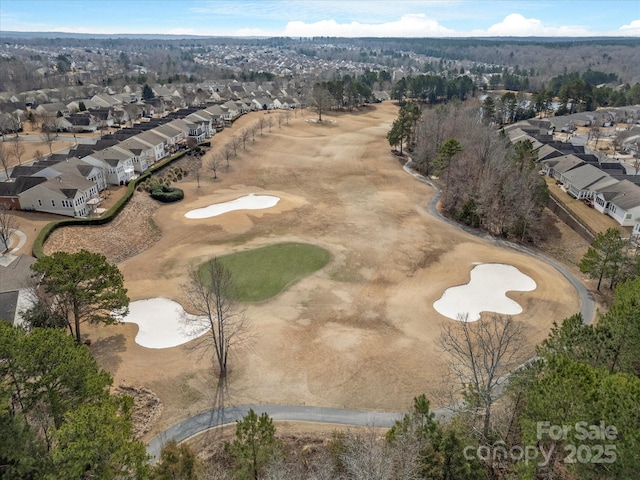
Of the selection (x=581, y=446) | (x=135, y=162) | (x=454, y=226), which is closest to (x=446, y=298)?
(x=454, y=226)

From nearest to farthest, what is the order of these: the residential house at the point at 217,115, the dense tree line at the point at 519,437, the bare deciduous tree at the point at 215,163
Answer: the dense tree line at the point at 519,437 < the bare deciduous tree at the point at 215,163 < the residential house at the point at 217,115

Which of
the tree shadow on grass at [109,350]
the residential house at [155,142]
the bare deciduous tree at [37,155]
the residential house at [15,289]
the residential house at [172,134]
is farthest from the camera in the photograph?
the residential house at [172,134]

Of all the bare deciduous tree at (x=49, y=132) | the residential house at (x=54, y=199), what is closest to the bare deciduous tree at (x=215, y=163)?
the residential house at (x=54, y=199)

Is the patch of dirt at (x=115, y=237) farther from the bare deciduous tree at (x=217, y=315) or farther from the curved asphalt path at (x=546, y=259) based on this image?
the curved asphalt path at (x=546, y=259)

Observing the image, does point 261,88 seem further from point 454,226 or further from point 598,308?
point 598,308

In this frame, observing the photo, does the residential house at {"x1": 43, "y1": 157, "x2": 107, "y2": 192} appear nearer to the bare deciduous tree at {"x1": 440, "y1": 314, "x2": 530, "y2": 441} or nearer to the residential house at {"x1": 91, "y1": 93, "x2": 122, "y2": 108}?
the bare deciduous tree at {"x1": 440, "y1": 314, "x2": 530, "y2": 441}
